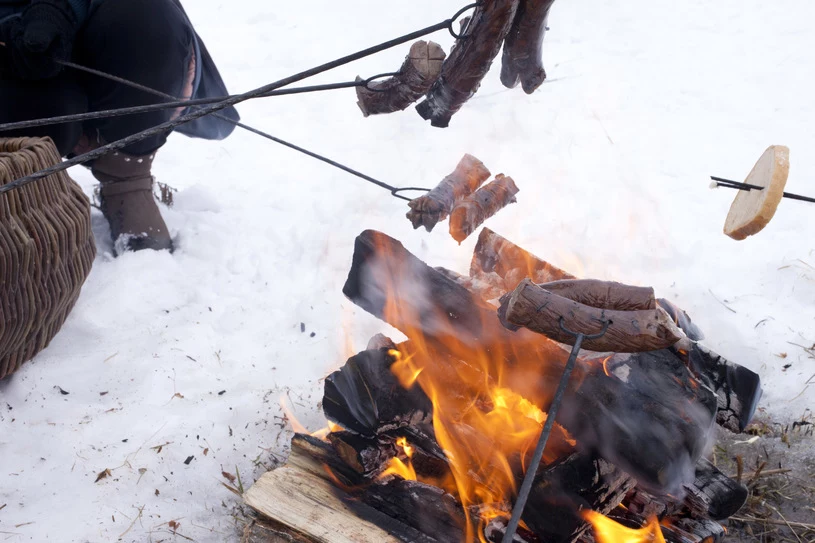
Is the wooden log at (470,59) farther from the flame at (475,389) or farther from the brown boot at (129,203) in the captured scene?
the brown boot at (129,203)

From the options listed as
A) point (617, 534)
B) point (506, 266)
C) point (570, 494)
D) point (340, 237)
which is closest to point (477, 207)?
point (506, 266)

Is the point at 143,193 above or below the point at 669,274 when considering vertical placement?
above

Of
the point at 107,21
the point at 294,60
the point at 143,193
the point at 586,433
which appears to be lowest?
the point at 586,433

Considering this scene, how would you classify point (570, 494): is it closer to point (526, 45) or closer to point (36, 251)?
point (526, 45)

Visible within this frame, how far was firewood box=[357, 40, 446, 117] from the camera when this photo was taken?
2.19 metres

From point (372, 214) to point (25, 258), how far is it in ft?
6.32

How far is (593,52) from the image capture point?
539 centimetres

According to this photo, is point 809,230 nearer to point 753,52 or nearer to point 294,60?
point 753,52

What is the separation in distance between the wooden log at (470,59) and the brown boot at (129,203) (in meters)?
1.87

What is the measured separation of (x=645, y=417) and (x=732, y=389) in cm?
54

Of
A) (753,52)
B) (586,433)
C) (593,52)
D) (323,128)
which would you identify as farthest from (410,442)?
(753,52)

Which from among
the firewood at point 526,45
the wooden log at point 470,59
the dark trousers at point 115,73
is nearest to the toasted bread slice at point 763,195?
the firewood at point 526,45

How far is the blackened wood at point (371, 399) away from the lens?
222 centimetres

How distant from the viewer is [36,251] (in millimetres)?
2504
